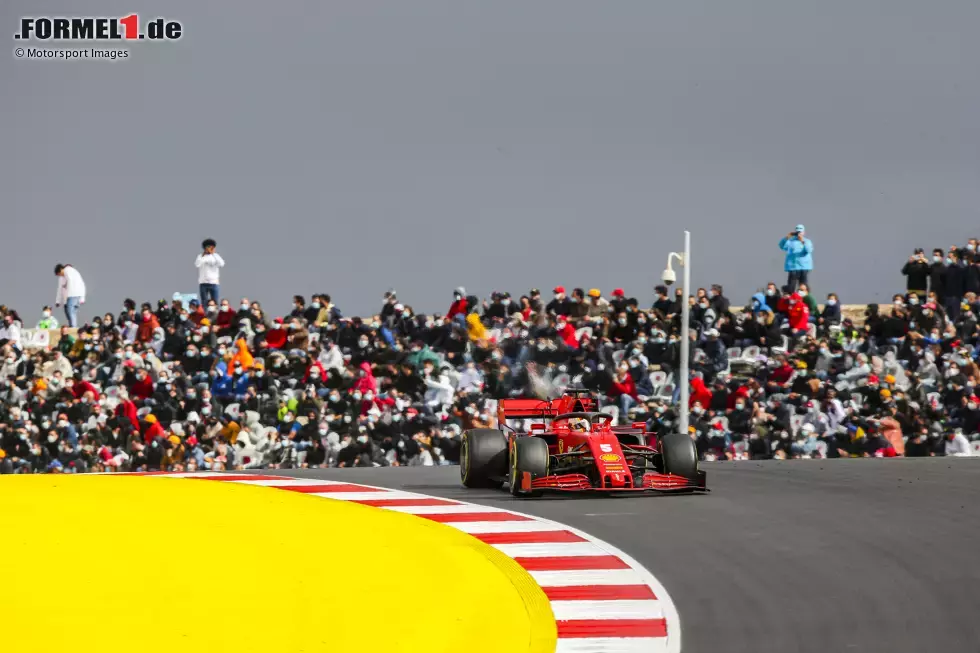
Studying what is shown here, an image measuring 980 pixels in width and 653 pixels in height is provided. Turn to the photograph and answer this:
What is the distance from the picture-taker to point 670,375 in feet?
65.3

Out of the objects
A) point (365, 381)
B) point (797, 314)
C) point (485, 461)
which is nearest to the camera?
point (485, 461)

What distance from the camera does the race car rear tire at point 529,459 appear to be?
13.6 metres

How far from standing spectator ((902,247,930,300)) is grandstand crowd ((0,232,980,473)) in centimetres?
4

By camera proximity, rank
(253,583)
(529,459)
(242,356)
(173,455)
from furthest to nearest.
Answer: (242,356) < (173,455) < (529,459) < (253,583)

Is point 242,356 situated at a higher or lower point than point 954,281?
lower

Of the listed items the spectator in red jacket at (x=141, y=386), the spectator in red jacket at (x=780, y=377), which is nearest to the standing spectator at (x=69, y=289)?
the spectator in red jacket at (x=141, y=386)

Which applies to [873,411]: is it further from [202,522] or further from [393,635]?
[393,635]

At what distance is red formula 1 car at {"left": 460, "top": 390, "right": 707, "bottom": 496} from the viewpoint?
13570mm

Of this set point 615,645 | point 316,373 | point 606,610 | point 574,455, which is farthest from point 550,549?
point 316,373

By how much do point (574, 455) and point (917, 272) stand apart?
10334 millimetres

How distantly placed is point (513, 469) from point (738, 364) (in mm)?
7492

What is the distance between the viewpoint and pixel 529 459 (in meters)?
13.6

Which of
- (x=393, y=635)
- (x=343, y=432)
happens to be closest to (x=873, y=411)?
(x=343, y=432)

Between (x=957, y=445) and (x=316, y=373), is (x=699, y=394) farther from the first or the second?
(x=316, y=373)
